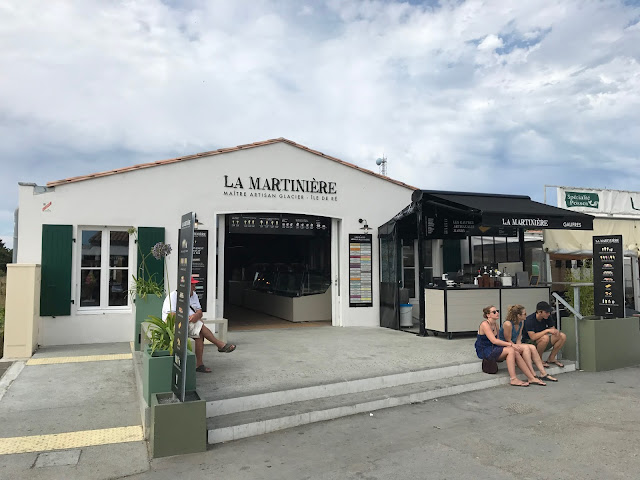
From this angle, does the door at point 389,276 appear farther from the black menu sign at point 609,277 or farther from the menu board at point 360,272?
the black menu sign at point 609,277

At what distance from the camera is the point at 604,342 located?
7.48m

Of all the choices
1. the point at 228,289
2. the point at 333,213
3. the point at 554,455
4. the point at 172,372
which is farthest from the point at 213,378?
the point at 228,289

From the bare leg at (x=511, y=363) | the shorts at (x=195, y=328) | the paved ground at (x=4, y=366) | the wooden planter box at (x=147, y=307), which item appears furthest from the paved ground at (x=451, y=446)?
the paved ground at (x=4, y=366)

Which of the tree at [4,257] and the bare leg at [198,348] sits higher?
the tree at [4,257]

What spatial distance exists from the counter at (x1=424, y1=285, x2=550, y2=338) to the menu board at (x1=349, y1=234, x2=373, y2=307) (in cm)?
179

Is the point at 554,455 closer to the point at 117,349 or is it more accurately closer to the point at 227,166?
the point at 117,349

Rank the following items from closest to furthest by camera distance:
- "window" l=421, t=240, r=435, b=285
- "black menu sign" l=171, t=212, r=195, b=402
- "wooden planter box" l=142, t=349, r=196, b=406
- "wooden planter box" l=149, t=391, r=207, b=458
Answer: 1. "wooden planter box" l=149, t=391, r=207, b=458
2. "black menu sign" l=171, t=212, r=195, b=402
3. "wooden planter box" l=142, t=349, r=196, b=406
4. "window" l=421, t=240, r=435, b=285

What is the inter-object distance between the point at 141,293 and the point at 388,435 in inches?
191

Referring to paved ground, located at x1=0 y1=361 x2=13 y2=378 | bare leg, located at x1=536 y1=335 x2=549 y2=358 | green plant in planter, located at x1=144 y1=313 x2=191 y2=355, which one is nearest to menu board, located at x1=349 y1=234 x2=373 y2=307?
bare leg, located at x1=536 y1=335 x2=549 y2=358

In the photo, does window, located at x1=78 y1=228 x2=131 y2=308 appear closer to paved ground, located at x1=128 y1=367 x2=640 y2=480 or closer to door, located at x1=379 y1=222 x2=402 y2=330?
door, located at x1=379 y1=222 x2=402 y2=330

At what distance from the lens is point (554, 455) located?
4.09 meters

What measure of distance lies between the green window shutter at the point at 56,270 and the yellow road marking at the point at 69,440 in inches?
178

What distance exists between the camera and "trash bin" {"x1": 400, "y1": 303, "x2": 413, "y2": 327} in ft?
34.4

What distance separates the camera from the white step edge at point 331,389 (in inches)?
196
